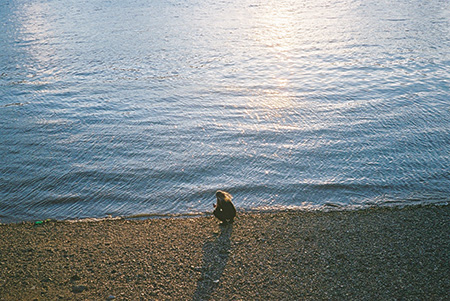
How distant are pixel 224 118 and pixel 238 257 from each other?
23.6 feet

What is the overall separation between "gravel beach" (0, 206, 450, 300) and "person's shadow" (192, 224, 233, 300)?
0.05 ft

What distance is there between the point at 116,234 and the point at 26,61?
16.1 metres

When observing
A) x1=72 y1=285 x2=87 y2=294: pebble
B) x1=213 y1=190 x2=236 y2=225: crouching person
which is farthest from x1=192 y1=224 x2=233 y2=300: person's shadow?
x1=72 y1=285 x2=87 y2=294: pebble

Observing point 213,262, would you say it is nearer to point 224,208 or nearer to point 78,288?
point 224,208

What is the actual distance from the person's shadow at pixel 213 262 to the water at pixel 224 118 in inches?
58.0

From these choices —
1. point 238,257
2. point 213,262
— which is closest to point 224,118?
point 238,257

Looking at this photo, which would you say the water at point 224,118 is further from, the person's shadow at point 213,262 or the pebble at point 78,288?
the pebble at point 78,288

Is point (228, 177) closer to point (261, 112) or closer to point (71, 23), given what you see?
point (261, 112)

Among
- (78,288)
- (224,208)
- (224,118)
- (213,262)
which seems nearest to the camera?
(78,288)

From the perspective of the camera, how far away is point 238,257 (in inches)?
263

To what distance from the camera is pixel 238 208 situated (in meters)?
8.62

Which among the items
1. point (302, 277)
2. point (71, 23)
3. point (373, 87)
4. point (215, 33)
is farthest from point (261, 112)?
point (71, 23)

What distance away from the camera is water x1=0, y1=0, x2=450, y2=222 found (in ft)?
30.5

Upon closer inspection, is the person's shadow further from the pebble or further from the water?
the pebble
